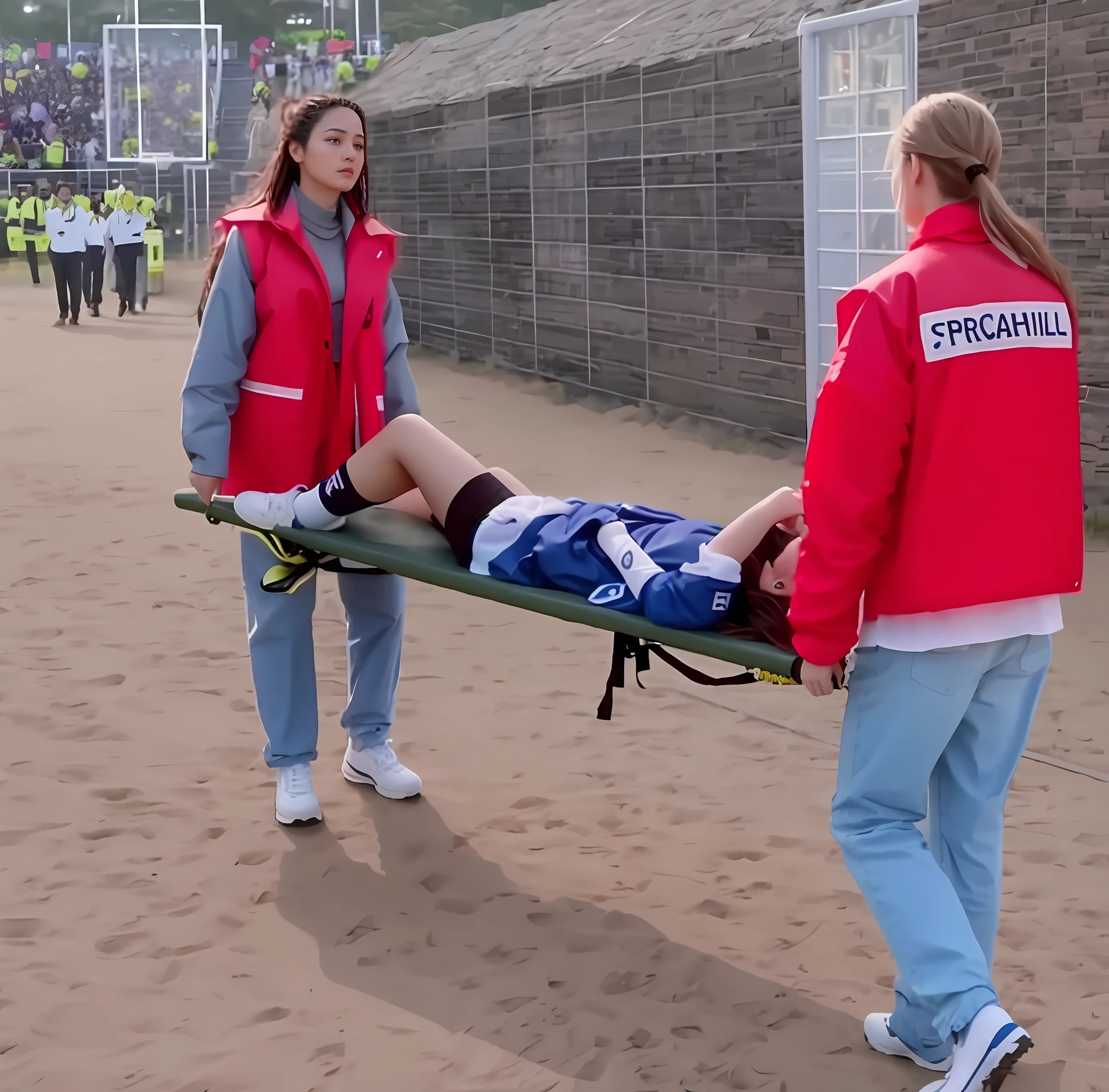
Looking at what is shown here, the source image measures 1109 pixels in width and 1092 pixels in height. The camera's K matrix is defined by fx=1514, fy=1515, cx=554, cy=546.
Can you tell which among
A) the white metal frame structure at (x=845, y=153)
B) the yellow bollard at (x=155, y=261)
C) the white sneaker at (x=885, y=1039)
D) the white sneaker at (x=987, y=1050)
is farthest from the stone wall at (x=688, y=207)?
the yellow bollard at (x=155, y=261)

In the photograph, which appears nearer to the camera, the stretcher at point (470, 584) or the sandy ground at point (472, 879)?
the stretcher at point (470, 584)

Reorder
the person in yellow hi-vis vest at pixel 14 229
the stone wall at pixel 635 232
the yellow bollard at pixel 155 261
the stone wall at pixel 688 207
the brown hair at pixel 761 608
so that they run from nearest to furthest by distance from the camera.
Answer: the brown hair at pixel 761 608 < the stone wall at pixel 688 207 < the stone wall at pixel 635 232 < the yellow bollard at pixel 155 261 < the person in yellow hi-vis vest at pixel 14 229

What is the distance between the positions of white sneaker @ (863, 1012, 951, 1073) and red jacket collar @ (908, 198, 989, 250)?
4.51 ft

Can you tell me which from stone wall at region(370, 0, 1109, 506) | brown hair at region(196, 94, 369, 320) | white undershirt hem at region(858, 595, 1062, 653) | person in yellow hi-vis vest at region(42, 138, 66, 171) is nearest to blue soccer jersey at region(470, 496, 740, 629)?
white undershirt hem at region(858, 595, 1062, 653)

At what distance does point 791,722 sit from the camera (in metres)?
4.57

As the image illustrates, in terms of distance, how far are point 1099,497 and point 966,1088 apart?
4832 mm

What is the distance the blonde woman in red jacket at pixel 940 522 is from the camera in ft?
7.47

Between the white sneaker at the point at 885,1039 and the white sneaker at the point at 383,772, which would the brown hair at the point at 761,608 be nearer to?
the white sneaker at the point at 885,1039

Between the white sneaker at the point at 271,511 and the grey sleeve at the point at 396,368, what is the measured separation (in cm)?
47

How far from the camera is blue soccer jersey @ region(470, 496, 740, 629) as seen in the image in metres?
2.82

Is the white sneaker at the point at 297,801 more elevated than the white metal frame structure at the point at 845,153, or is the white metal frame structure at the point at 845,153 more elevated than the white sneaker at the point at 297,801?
the white metal frame structure at the point at 845,153

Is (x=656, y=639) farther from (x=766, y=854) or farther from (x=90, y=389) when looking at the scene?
(x=90, y=389)

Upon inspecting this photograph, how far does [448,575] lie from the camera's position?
3.24 m

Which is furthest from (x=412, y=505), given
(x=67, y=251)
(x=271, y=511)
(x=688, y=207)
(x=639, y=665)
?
(x=67, y=251)
